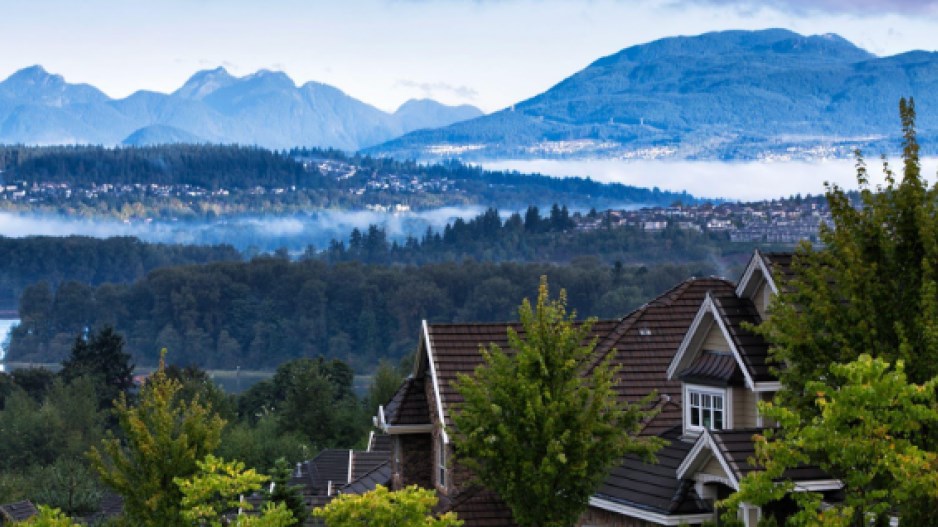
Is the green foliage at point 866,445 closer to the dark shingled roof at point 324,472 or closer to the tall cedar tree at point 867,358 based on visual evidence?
the tall cedar tree at point 867,358

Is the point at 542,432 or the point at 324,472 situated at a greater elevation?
the point at 542,432

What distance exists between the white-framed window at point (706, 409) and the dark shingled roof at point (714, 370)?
187 millimetres

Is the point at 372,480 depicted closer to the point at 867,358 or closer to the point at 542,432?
the point at 542,432

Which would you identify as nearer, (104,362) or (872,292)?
(872,292)

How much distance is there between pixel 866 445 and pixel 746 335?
7.45m

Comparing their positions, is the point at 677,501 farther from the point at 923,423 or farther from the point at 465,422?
the point at 923,423

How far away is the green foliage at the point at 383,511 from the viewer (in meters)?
20.2

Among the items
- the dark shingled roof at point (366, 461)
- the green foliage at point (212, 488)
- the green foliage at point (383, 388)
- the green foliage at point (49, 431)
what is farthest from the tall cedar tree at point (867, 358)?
the green foliage at point (383, 388)

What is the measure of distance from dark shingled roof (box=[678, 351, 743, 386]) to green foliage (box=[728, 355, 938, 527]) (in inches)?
239

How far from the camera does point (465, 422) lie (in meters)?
22.2

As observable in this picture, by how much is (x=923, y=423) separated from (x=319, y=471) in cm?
5399

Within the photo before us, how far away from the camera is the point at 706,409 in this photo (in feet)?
80.1

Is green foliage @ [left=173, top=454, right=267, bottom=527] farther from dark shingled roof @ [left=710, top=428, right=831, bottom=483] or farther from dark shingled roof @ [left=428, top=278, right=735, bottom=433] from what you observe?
dark shingled roof @ [left=710, top=428, right=831, bottom=483]

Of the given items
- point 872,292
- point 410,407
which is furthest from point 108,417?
point 872,292
